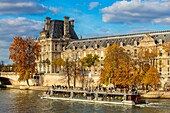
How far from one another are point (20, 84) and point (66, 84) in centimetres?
1846

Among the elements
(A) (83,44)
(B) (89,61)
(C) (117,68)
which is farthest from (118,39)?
(C) (117,68)

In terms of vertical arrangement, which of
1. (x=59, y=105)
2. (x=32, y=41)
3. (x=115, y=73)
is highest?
(x=32, y=41)

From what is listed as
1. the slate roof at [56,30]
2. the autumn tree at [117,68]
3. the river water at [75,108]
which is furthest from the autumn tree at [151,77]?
the slate roof at [56,30]

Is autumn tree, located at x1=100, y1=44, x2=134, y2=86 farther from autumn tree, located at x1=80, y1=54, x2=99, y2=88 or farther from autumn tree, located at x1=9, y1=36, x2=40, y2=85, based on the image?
autumn tree, located at x1=9, y1=36, x2=40, y2=85

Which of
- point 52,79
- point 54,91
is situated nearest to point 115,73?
point 54,91

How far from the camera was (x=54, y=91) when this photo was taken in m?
81.3

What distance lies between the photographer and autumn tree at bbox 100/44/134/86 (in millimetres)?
82662

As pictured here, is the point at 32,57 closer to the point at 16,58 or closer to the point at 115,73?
the point at 16,58

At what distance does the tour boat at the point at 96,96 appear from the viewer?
219ft

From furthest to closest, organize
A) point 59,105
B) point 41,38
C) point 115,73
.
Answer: point 41,38
point 115,73
point 59,105

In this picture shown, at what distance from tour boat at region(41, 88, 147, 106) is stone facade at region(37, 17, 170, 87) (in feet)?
67.0

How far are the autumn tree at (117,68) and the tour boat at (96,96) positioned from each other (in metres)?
9.79

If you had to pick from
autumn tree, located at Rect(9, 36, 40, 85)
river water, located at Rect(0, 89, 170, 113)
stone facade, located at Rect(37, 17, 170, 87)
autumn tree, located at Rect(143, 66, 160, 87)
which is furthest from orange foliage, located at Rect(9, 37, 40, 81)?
river water, located at Rect(0, 89, 170, 113)

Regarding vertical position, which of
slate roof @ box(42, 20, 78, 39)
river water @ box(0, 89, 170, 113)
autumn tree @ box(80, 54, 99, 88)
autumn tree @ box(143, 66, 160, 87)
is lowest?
river water @ box(0, 89, 170, 113)
